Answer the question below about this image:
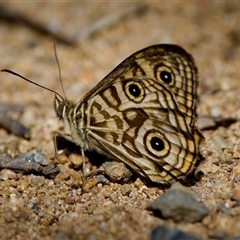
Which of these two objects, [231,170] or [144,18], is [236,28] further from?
[231,170]

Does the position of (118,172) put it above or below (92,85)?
below

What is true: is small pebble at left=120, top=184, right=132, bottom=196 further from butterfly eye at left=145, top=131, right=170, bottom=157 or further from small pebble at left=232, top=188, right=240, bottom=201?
small pebble at left=232, top=188, right=240, bottom=201

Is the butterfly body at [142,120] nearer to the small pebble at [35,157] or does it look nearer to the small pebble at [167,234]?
the small pebble at [35,157]

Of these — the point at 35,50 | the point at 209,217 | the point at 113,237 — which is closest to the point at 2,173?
the point at 113,237

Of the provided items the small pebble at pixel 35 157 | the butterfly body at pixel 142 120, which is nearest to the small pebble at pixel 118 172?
the butterfly body at pixel 142 120

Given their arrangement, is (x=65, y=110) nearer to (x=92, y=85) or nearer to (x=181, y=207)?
(x=181, y=207)

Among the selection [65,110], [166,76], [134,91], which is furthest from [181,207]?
[65,110]
